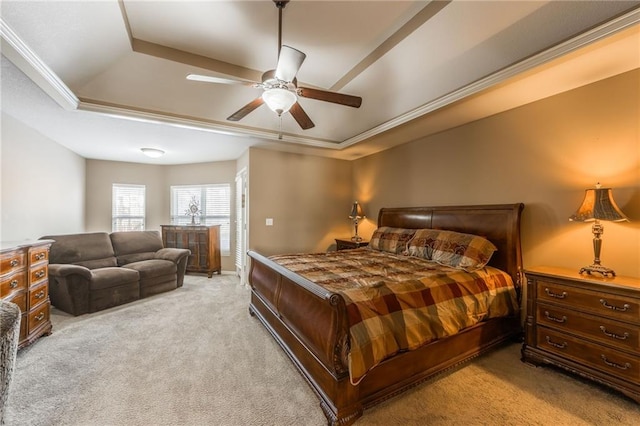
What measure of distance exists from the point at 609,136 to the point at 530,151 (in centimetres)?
58

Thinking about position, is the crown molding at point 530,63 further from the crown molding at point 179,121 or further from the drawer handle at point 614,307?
the drawer handle at point 614,307

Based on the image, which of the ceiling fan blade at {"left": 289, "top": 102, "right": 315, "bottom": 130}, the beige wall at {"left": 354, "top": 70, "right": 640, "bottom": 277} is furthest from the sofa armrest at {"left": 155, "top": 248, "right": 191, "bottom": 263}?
the beige wall at {"left": 354, "top": 70, "right": 640, "bottom": 277}

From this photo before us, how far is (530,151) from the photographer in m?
2.79

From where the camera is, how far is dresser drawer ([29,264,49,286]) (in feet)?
8.79

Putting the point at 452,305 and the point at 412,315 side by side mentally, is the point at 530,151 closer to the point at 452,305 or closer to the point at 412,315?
the point at 452,305

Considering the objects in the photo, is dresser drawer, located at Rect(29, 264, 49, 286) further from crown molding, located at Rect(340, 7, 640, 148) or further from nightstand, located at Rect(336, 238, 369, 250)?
crown molding, located at Rect(340, 7, 640, 148)

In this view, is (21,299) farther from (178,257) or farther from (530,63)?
(530,63)

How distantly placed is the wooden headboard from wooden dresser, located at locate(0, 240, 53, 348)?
15.2ft

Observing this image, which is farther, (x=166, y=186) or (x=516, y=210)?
(x=166, y=186)

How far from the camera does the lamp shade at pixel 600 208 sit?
201 centimetres

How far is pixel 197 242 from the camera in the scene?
5488 mm

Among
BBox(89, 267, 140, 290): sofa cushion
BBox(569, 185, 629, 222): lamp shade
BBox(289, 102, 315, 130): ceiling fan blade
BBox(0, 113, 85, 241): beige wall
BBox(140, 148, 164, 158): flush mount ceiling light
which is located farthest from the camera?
BBox(140, 148, 164, 158): flush mount ceiling light

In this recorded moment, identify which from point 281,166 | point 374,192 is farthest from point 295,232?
point 374,192

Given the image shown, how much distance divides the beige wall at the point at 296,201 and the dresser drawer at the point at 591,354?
357 centimetres
